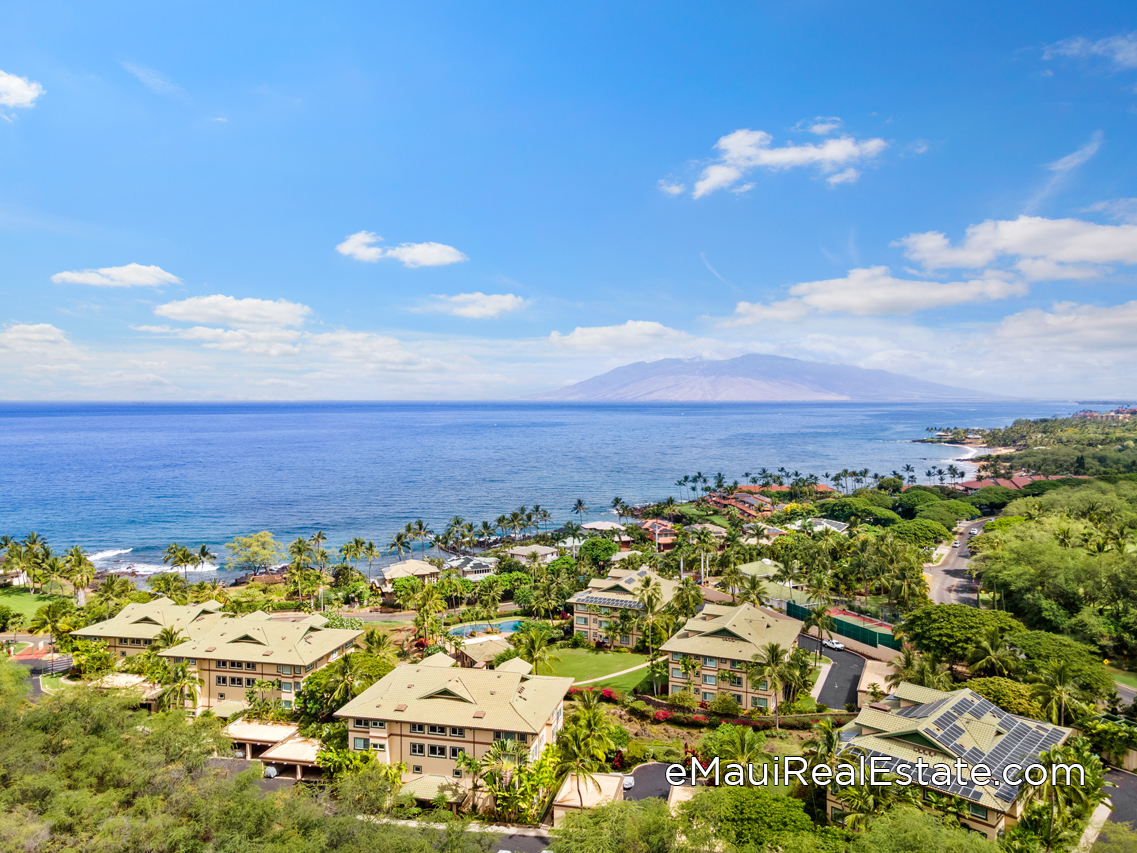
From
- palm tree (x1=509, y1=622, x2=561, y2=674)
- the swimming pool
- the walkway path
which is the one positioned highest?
palm tree (x1=509, y1=622, x2=561, y2=674)

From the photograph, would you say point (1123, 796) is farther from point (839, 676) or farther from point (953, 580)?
point (953, 580)

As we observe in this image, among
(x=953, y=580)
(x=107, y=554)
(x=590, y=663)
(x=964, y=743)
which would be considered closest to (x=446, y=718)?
(x=590, y=663)

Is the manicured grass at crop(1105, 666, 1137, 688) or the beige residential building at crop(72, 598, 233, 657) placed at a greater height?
the beige residential building at crop(72, 598, 233, 657)

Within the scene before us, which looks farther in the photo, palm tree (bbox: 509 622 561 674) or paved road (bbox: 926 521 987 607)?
paved road (bbox: 926 521 987 607)

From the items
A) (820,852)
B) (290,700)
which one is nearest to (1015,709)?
(820,852)

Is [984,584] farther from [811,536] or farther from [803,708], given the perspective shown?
[803,708]

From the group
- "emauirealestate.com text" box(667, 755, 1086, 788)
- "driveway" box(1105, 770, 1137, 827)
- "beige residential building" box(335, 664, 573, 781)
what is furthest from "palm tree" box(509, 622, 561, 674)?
"driveway" box(1105, 770, 1137, 827)

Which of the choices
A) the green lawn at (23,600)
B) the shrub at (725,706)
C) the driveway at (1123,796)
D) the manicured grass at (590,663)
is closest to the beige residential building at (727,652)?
the shrub at (725,706)

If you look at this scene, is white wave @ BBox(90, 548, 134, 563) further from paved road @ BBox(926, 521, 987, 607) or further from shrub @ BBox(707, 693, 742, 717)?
paved road @ BBox(926, 521, 987, 607)
